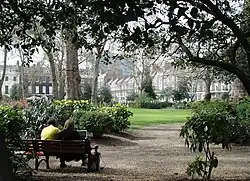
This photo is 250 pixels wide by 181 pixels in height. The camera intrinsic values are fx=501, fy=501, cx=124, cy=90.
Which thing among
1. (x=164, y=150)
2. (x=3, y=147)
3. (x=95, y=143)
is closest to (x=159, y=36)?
(x=3, y=147)

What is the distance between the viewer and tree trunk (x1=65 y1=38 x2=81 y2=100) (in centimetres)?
2433

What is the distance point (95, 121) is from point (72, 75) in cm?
625

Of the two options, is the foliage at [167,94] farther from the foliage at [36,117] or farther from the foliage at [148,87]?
the foliage at [36,117]

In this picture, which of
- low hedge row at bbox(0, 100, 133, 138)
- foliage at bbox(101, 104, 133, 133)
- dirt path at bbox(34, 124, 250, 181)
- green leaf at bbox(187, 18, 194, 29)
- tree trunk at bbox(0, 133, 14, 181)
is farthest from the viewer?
foliage at bbox(101, 104, 133, 133)

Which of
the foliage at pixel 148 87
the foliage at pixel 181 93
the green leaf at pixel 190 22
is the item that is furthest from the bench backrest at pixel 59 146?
the foliage at pixel 181 93

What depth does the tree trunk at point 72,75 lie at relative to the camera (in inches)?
958

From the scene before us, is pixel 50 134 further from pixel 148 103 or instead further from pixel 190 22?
pixel 148 103

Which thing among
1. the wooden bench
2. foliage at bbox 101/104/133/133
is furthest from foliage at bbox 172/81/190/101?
the wooden bench

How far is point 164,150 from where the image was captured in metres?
17.1

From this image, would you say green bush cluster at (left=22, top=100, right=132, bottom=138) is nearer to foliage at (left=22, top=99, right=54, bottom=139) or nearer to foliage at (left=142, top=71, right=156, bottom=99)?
foliage at (left=22, top=99, right=54, bottom=139)

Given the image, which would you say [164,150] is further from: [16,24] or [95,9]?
[95,9]

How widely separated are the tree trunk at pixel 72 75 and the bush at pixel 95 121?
17.4 feet

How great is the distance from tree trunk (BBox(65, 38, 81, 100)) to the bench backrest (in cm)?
1270

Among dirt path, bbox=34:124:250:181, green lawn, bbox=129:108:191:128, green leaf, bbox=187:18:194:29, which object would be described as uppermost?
green leaf, bbox=187:18:194:29
